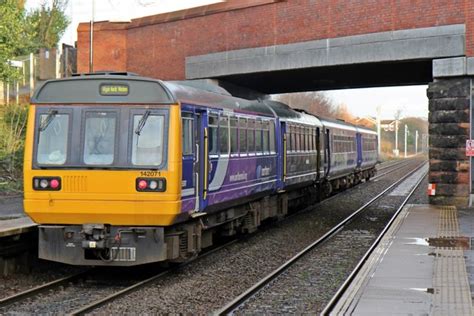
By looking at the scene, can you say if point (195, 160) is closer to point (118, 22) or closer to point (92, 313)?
point (92, 313)

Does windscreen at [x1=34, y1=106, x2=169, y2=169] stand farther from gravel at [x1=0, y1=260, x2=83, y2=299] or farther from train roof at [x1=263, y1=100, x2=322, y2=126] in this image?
train roof at [x1=263, y1=100, x2=322, y2=126]

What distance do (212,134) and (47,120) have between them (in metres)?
2.95

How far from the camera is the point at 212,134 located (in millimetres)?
11594

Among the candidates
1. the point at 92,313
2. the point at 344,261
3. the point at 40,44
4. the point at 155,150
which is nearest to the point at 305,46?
the point at 344,261

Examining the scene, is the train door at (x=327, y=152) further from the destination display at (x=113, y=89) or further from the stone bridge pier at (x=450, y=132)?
the destination display at (x=113, y=89)

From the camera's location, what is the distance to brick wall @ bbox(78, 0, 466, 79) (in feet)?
66.7

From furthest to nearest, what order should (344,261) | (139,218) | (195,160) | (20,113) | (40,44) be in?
(40,44)
(20,113)
(344,261)
(195,160)
(139,218)

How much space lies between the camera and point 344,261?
12.5m

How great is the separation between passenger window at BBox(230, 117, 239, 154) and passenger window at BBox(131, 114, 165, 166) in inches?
128

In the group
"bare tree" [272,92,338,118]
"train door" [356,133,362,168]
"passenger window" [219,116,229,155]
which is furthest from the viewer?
"bare tree" [272,92,338,118]

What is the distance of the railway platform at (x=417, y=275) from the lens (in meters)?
8.02

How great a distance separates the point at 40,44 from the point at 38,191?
3584 centimetres

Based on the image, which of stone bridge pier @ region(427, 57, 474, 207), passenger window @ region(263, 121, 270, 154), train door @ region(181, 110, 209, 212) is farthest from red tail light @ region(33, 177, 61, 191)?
stone bridge pier @ region(427, 57, 474, 207)

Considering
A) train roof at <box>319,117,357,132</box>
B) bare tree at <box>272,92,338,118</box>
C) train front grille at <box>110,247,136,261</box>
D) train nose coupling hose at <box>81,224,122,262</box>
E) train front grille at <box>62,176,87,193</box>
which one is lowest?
train front grille at <box>110,247,136,261</box>
